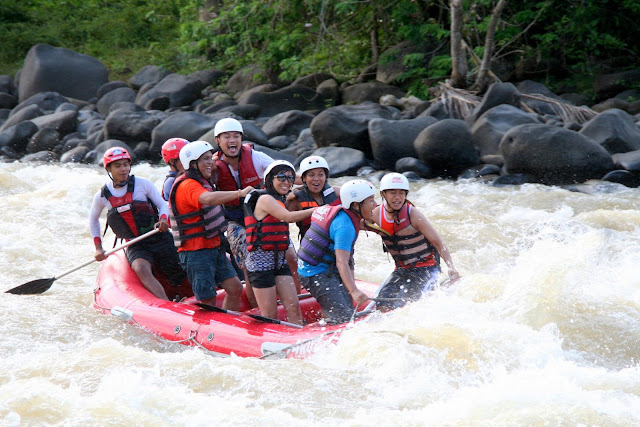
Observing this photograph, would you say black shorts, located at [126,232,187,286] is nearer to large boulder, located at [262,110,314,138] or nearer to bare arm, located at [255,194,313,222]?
bare arm, located at [255,194,313,222]

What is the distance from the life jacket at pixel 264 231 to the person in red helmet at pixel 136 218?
100 centimetres

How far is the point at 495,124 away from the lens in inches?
485

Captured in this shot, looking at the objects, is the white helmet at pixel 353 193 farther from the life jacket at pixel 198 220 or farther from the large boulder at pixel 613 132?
the large boulder at pixel 613 132

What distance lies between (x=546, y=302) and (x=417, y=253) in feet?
3.38

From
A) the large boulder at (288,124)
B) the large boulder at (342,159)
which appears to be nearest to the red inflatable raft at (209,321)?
the large boulder at (342,159)

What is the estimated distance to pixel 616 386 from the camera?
4.54m

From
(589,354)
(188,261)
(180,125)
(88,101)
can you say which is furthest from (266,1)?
(589,354)

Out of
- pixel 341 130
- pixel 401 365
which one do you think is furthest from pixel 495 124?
pixel 401 365

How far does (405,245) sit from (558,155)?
19.5 ft

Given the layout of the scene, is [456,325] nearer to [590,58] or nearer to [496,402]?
[496,402]

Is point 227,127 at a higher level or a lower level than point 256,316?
higher

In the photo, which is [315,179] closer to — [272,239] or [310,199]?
[310,199]

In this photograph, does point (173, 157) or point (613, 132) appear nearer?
point (173, 157)

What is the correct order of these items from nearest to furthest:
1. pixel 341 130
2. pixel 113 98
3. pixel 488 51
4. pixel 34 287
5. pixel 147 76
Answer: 1. pixel 34 287
2. pixel 341 130
3. pixel 488 51
4. pixel 113 98
5. pixel 147 76
